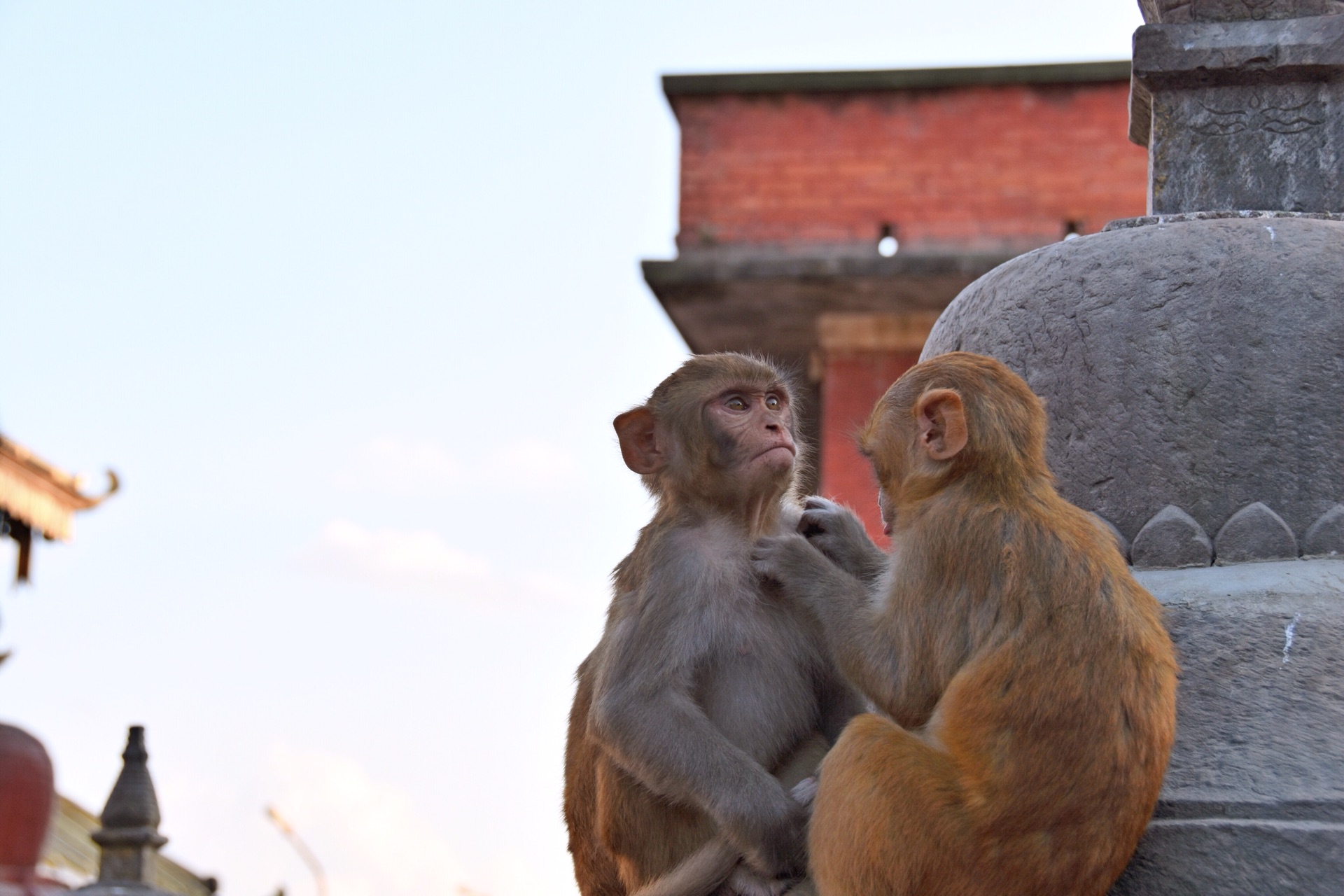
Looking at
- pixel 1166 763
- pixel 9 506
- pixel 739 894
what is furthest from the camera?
pixel 9 506

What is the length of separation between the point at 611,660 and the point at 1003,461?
85 cm

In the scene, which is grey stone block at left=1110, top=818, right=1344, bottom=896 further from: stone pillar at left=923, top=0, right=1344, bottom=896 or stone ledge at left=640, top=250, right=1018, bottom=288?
stone ledge at left=640, top=250, right=1018, bottom=288

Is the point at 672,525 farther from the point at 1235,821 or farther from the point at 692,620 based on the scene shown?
the point at 1235,821

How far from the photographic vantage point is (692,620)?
10.1ft

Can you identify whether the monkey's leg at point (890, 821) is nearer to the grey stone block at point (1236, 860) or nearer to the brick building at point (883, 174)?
the grey stone block at point (1236, 860)

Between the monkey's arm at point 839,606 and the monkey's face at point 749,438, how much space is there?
0.15 metres

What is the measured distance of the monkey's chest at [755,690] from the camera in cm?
311

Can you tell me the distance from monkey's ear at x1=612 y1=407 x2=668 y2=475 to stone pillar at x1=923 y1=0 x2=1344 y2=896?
2.48 feet

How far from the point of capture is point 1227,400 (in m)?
3.19

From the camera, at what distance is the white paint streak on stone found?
9.61ft

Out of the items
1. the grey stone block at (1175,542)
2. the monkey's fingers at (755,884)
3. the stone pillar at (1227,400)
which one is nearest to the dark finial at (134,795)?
the monkey's fingers at (755,884)

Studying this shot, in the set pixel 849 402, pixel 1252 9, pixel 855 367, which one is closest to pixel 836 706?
pixel 1252 9

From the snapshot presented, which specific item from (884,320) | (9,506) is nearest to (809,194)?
(884,320)

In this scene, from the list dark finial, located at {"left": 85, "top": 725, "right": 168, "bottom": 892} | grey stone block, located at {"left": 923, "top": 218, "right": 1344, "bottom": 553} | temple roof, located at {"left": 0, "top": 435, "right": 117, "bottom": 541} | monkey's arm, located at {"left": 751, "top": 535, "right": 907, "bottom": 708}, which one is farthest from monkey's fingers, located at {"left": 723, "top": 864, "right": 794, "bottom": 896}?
temple roof, located at {"left": 0, "top": 435, "right": 117, "bottom": 541}
